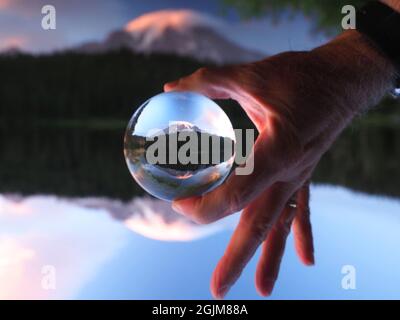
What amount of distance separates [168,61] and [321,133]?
4456 mm

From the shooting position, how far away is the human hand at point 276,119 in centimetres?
78

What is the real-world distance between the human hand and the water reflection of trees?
1.46m

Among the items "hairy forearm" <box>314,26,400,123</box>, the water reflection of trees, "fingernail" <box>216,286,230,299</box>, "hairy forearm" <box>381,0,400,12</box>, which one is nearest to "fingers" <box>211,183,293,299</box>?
"fingernail" <box>216,286,230,299</box>

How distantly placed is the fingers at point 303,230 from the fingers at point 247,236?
199mm

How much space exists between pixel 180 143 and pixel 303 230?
413mm

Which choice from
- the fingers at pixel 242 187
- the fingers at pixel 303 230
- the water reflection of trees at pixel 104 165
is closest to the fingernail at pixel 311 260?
the fingers at pixel 303 230

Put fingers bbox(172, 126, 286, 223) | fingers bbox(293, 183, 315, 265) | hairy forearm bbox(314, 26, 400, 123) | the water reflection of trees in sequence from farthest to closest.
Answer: the water reflection of trees
fingers bbox(293, 183, 315, 265)
hairy forearm bbox(314, 26, 400, 123)
fingers bbox(172, 126, 286, 223)

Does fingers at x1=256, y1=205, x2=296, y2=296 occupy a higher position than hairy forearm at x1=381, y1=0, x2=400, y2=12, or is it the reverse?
hairy forearm at x1=381, y1=0, x2=400, y2=12

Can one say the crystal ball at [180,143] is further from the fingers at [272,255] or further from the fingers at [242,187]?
the fingers at [272,255]

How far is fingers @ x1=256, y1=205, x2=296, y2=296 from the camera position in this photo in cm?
96

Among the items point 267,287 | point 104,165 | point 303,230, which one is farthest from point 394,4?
point 104,165

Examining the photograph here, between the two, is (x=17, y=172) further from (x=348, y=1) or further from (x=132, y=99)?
(x=348, y=1)

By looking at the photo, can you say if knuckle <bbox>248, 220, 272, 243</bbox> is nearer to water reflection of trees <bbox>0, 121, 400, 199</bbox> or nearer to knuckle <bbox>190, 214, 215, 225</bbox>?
knuckle <bbox>190, 214, 215, 225</bbox>

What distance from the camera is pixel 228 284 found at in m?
0.85
